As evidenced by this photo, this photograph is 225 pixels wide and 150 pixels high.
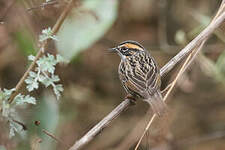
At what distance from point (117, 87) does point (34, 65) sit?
177 inches

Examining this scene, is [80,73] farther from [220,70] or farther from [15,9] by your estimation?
[15,9]

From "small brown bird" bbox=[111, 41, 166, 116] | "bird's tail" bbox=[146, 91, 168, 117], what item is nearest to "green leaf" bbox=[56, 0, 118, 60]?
"small brown bird" bbox=[111, 41, 166, 116]

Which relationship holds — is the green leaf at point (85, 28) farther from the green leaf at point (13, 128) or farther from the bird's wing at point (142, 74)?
the green leaf at point (13, 128)

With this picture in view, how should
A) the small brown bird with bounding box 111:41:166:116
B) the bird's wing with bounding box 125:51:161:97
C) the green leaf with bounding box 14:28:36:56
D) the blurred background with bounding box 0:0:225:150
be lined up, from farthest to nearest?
the blurred background with bounding box 0:0:225:150 → the green leaf with bounding box 14:28:36:56 → the bird's wing with bounding box 125:51:161:97 → the small brown bird with bounding box 111:41:166:116

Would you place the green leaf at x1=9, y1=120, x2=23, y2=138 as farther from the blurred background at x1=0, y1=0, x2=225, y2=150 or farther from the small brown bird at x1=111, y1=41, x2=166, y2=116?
the blurred background at x1=0, y1=0, x2=225, y2=150

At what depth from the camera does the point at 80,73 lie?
7.39 m

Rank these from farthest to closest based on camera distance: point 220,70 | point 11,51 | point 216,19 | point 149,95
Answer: point 11,51
point 220,70
point 149,95
point 216,19

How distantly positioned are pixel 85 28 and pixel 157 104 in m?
1.56

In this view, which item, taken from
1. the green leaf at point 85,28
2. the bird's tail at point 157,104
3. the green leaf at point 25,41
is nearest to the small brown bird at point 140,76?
the bird's tail at point 157,104

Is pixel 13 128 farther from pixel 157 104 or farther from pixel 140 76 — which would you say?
pixel 140 76

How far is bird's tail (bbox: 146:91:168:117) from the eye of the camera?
4039mm

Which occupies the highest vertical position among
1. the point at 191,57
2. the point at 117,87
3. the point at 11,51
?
the point at 11,51

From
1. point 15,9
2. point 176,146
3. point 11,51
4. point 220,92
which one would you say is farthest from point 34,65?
point 220,92

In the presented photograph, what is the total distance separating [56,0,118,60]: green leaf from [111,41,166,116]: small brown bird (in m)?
0.30
